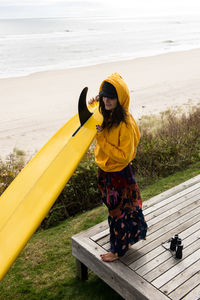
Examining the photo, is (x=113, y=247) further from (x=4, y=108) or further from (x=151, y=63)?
(x=151, y=63)

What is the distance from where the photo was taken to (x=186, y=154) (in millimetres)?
6406

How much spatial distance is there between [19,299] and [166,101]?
11.3 meters

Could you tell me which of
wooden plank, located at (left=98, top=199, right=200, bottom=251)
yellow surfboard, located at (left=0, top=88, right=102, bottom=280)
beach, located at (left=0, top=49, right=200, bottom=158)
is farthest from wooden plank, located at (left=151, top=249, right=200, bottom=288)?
beach, located at (left=0, top=49, right=200, bottom=158)

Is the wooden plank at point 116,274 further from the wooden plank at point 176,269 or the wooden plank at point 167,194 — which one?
the wooden plank at point 167,194

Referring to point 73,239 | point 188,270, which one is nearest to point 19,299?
point 73,239

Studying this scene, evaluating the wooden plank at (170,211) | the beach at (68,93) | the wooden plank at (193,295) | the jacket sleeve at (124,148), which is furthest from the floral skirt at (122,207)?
the beach at (68,93)

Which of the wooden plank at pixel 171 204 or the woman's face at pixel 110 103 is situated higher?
the woman's face at pixel 110 103

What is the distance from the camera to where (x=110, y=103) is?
2844 mm

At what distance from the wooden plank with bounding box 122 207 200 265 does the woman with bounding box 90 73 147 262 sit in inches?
3.6

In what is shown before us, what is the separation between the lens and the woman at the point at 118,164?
282 centimetres

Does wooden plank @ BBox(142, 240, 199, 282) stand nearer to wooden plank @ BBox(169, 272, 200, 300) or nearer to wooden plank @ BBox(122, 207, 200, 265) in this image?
wooden plank @ BBox(169, 272, 200, 300)

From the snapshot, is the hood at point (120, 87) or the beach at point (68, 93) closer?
the hood at point (120, 87)

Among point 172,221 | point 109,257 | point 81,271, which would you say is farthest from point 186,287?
point 81,271

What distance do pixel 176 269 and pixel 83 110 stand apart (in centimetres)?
185
